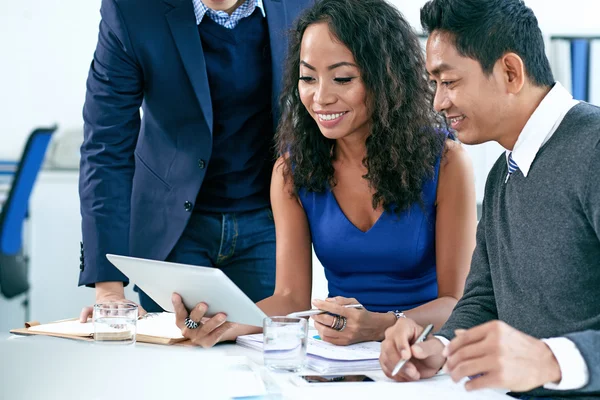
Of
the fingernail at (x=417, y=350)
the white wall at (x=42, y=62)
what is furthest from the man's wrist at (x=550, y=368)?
the white wall at (x=42, y=62)

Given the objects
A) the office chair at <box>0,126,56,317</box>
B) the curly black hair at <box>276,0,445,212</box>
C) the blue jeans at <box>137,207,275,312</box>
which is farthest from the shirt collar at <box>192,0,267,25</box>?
the office chair at <box>0,126,56,317</box>

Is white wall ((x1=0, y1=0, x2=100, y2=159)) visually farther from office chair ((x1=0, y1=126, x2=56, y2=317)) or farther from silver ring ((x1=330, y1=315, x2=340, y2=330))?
silver ring ((x1=330, y1=315, x2=340, y2=330))

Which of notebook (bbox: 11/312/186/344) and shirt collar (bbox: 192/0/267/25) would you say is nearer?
notebook (bbox: 11/312/186/344)

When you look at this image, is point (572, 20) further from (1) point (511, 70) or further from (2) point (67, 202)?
(1) point (511, 70)

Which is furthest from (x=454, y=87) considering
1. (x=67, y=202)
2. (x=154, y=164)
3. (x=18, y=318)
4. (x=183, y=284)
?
(x=18, y=318)

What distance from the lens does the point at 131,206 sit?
6.77ft

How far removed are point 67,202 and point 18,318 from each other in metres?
0.67

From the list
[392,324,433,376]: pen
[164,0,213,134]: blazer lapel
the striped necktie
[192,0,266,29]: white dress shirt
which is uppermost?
[192,0,266,29]: white dress shirt

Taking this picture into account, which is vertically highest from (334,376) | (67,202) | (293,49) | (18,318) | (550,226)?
(293,49)

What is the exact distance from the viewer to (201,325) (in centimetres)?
142

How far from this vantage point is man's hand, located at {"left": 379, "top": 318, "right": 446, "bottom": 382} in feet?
3.80

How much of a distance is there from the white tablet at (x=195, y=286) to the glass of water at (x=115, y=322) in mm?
65

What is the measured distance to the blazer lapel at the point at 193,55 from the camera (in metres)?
1.91

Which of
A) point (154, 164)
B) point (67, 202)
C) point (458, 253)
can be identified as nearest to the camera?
point (458, 253)
